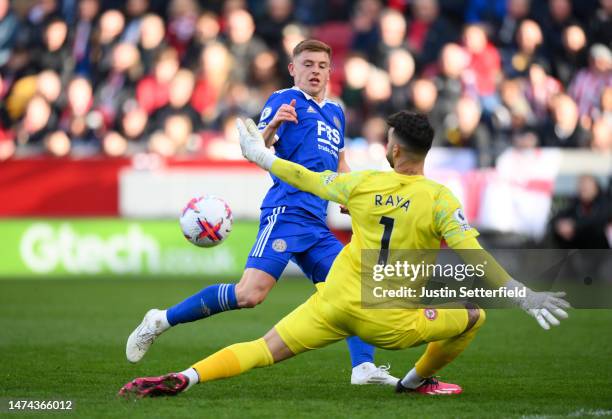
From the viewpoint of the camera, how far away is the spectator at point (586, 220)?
51.4ft

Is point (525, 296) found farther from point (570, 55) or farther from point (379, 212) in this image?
point (570, 55)

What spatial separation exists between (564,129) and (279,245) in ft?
33.5

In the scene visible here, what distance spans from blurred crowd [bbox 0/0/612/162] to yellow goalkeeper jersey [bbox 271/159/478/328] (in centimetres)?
981

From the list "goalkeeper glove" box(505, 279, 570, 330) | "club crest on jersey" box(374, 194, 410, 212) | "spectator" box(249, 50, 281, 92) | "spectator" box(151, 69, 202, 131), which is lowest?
"goalkeeper glove" box(505, 279, 570, 330)

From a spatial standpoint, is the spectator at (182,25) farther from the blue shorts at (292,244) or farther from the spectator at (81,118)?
the blue shorts at (292,244)

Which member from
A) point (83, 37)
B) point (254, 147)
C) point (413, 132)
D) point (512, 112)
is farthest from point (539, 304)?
point (83, 37)

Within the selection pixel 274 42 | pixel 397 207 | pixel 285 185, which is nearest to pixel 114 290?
pixel 274 42

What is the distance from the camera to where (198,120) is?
17.7 m

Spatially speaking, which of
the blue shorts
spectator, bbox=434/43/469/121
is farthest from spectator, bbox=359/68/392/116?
the blue shorts

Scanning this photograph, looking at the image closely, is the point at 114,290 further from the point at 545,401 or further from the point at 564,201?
the point at 545,401

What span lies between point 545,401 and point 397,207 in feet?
5.31

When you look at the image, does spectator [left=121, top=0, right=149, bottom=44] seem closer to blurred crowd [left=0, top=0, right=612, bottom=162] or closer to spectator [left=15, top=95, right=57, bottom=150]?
blurred crowd [left=0, top=0, right=612, bottom=162]

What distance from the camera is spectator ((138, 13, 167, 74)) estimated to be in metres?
18.3

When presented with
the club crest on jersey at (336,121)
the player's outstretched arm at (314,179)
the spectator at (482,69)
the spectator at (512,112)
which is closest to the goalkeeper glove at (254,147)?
the player's outstretched arm at (314,179)
